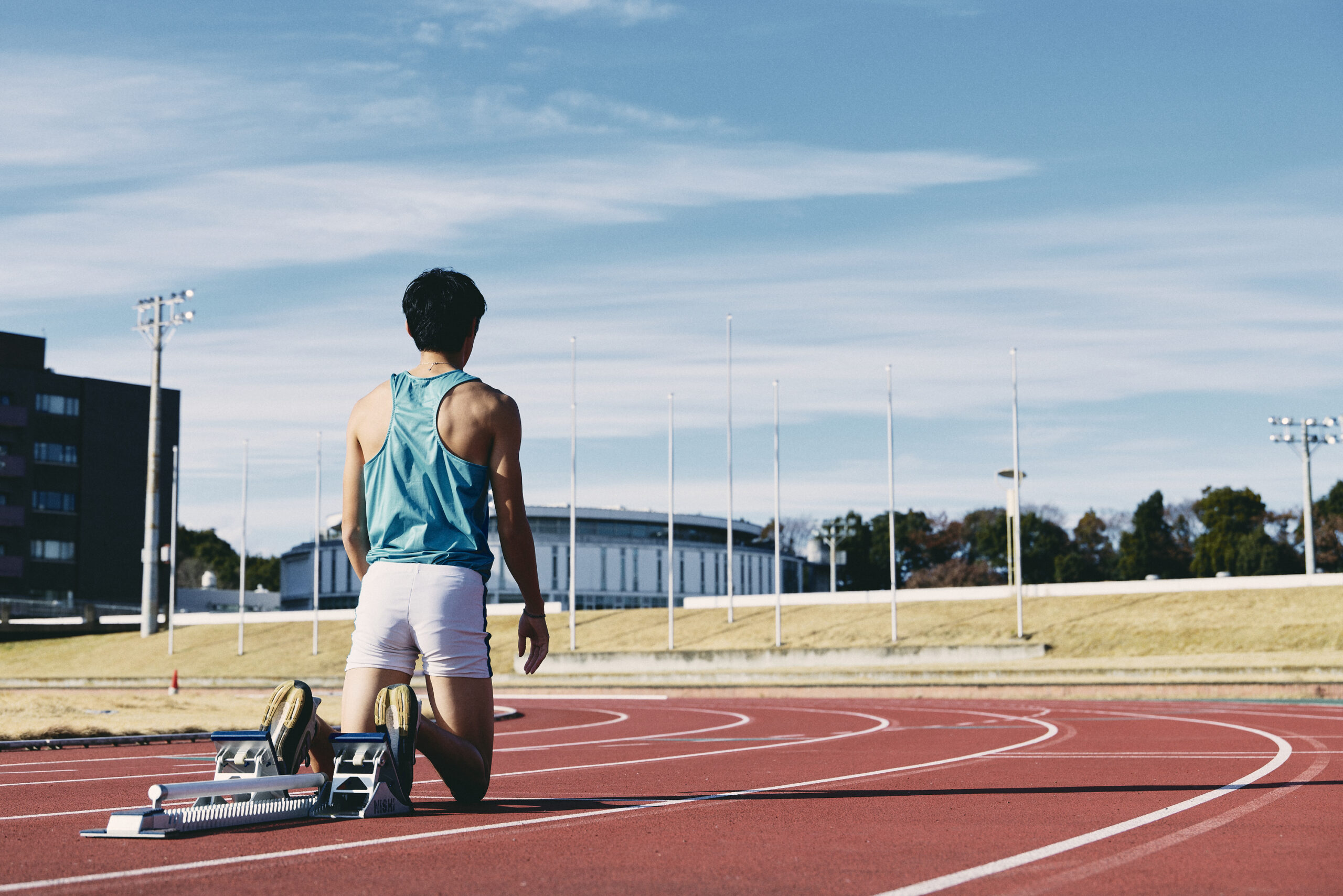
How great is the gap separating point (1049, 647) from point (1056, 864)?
42.2 metres

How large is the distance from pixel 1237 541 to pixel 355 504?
8955 cm

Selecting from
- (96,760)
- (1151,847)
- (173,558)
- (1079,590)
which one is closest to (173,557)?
(173,558)

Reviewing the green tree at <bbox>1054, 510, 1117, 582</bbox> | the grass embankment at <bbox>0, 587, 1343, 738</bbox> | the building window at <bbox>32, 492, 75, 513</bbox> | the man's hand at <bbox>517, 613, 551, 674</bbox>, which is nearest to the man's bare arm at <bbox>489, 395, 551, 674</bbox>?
the man's hand at <bbox>517, 613, 551, 674</bbox>

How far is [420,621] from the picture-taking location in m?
6.02

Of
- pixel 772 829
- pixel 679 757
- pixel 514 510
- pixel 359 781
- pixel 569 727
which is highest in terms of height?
pixel 514 510

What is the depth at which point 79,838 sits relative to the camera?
5.48m

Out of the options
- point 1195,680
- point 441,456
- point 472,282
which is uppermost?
point 472,282

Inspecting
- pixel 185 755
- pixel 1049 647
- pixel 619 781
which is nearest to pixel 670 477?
pixel 1049 647

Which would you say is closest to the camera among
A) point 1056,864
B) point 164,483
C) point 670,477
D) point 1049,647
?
point 1056,864

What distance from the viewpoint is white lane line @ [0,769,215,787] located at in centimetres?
930

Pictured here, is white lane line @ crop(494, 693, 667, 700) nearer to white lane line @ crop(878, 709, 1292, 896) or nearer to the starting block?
white lane line @ crop(878, 709, 1292, 896)

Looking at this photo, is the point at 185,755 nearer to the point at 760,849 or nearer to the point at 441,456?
the point at 441,456

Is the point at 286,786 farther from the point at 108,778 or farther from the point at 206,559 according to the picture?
the point at 206,559

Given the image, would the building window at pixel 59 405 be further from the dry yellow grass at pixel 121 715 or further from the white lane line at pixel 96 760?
the white lane line at pixel 96 760
